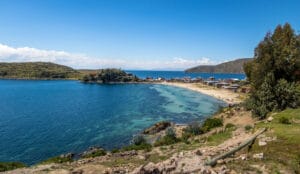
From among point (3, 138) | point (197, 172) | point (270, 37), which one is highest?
point (270, 37)

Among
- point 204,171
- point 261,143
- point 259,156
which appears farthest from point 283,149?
point 204,171

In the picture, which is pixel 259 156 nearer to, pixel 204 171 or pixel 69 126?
pixel 204 171

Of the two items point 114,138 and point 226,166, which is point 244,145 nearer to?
point 226,166

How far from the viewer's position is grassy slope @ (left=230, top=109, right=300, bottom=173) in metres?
14.8

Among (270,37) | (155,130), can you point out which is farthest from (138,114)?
(270,37)

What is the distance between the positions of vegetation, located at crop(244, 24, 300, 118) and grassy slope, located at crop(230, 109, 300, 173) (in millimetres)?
16128

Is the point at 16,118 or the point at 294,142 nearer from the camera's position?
the point at 294,142

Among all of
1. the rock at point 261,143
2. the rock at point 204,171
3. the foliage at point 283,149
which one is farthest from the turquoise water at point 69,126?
the rock at point 204,171

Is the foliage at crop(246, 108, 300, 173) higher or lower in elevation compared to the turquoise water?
higher

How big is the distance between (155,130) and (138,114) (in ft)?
68.2

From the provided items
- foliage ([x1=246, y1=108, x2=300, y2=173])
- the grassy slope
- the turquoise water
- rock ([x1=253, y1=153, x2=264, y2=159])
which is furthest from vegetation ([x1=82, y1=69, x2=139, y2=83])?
rock ([x1=253, y1=153, x2=264, y2=159])

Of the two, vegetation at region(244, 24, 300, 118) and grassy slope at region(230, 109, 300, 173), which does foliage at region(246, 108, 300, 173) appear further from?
vegetation at region(244, 24, 300, 118)

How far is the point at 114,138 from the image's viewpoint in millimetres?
46281

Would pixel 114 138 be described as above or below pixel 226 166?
below
